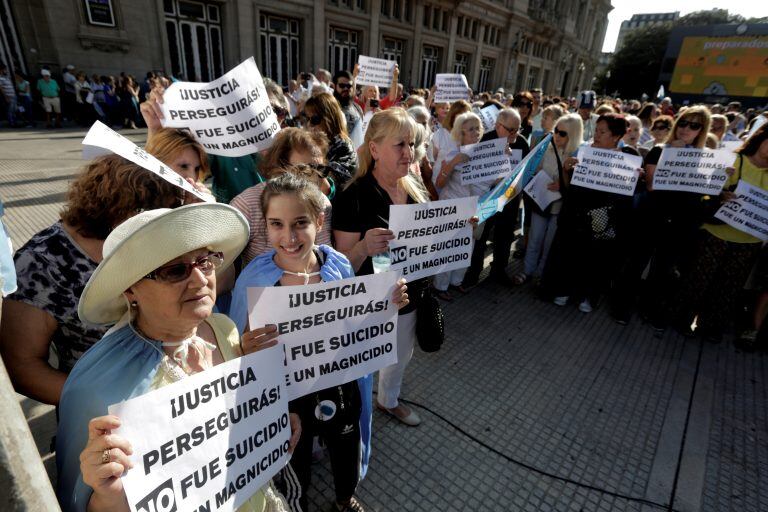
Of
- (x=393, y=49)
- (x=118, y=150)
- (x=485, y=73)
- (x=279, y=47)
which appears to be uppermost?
(x=393, y=49)

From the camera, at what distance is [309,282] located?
1.96 metres

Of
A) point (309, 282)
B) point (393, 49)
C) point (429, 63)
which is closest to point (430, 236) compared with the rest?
point (309, 282)

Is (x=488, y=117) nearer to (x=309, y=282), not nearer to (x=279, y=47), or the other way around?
(x=309, y=282)

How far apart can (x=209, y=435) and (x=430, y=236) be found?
1.70m

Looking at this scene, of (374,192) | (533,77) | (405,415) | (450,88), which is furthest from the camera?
(533,77)

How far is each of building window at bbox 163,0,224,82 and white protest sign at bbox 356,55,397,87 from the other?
1171cm

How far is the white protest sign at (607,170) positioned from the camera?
13.3 feet

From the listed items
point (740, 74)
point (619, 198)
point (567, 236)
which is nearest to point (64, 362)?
point (567, 236)

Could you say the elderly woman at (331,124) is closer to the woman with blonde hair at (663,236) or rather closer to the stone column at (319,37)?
the woman with blonde hair at (663,236)

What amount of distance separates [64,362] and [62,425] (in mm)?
767

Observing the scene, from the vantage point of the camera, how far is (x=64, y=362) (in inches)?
67.7

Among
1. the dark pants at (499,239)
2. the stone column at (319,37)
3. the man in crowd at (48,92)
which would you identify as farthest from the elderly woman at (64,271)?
the stone column at (319,37)

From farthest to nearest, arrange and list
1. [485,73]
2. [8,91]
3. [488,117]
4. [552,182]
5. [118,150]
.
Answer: [485,73] < [8,91] < [488,117] < [552,182] < [118,150]

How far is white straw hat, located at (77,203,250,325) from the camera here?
109 cm
